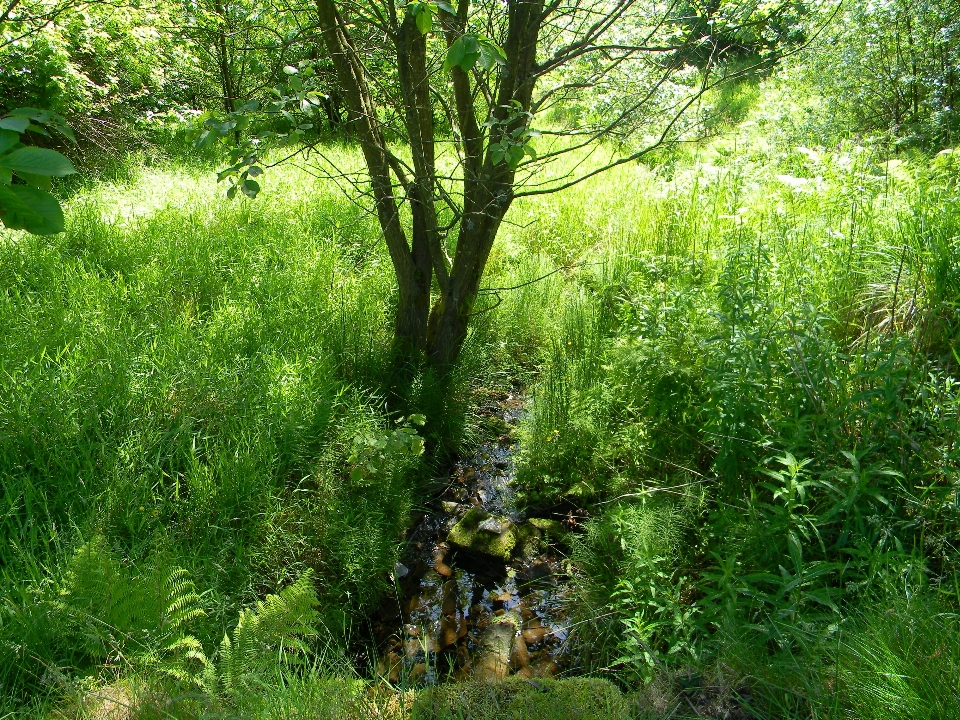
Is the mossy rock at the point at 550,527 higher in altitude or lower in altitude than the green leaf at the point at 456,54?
lower

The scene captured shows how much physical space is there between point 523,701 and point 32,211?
5.20 ft

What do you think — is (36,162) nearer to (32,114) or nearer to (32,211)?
(32,211)

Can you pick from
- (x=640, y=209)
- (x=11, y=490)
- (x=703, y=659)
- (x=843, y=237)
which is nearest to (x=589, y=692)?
(x=703, y=659)

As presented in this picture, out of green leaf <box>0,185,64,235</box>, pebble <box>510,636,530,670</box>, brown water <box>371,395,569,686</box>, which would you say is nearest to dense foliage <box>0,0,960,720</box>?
green leaf <box>0,185,64,235</box>

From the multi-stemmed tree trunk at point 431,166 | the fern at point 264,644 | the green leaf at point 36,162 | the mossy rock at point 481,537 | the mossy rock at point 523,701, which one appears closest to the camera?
the green leaf at point 36,162

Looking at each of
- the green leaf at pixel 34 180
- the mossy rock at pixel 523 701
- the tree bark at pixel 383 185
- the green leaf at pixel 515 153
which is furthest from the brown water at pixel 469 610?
the green leaf at pixel 34 180

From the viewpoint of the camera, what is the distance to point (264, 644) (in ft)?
7.43

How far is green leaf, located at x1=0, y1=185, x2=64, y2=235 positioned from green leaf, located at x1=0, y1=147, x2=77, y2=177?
4cm

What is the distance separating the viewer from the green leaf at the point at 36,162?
108 centimetres

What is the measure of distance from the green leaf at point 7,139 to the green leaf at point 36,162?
0.5 inches

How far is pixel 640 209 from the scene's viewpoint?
612 centimetres

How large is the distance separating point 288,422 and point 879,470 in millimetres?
2660

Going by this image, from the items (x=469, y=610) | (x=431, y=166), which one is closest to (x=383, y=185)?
(x=431, y=166)

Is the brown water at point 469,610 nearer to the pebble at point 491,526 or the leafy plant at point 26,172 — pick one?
the pebble at point 491,526
